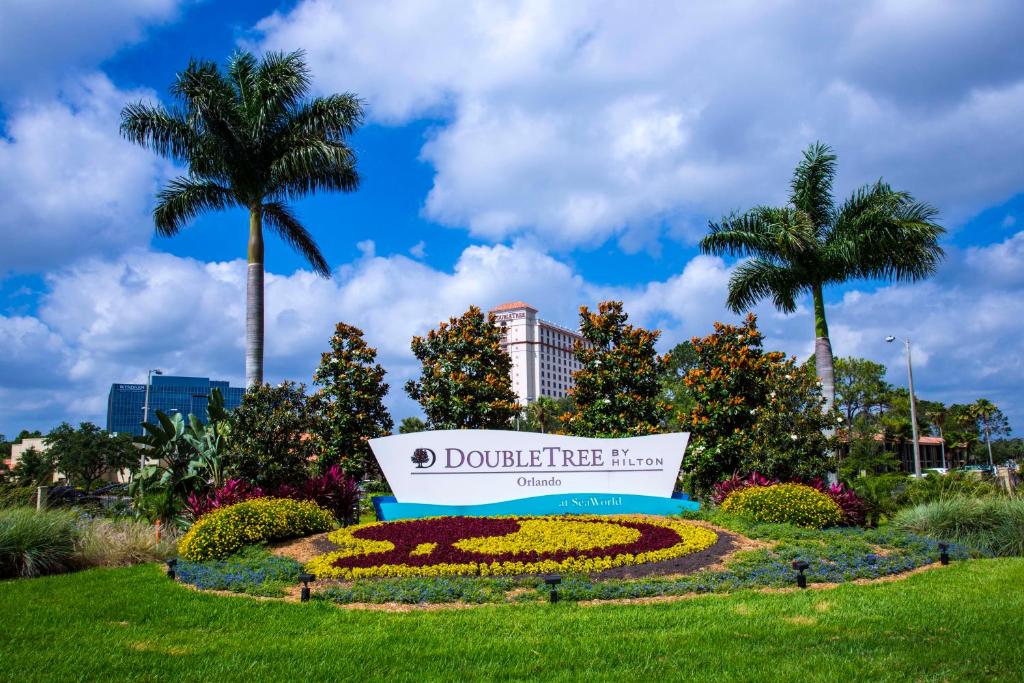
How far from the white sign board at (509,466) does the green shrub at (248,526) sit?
2.98 meters

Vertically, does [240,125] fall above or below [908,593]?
above

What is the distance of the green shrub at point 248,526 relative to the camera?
11.4m

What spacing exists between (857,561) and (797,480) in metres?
7.01

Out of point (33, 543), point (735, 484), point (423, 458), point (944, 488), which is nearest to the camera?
point (33, 543)

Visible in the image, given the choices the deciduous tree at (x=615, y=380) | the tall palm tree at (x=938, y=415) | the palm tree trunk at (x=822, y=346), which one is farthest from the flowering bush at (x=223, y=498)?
the tall palm tree at (x=938, y=415)

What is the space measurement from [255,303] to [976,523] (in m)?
17.6

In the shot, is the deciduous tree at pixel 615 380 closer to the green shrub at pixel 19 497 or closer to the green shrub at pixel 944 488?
the green shrub at pixel 944 488

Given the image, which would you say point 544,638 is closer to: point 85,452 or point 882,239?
point 882,239

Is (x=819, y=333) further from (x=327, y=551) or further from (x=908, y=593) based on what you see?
(x=327, y=551)

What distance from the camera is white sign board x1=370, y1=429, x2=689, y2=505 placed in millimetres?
16156

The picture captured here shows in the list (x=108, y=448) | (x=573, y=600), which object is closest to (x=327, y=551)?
(x=573, y=600)

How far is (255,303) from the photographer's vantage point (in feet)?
67.3

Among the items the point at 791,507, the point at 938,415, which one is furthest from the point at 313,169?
the point at 938,415

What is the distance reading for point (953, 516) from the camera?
12070 millimetres
